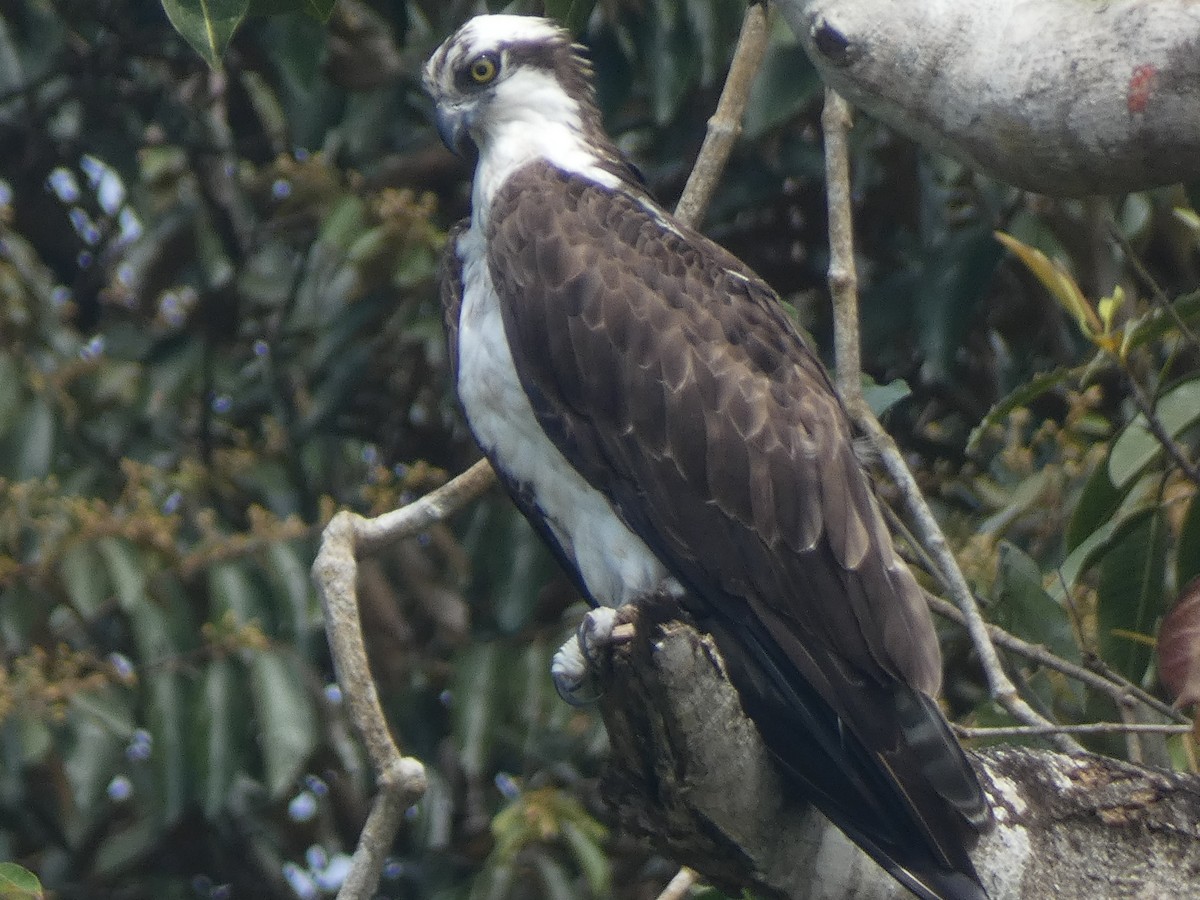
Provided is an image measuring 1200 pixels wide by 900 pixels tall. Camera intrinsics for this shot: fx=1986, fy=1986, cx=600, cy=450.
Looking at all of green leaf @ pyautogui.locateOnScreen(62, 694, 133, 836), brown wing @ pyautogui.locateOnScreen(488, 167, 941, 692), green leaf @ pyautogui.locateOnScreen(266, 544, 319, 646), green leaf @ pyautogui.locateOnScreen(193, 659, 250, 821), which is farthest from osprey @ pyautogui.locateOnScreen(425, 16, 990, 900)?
green leaf @ pyautogui.locateOnScreen(62, 694, 133, 836)

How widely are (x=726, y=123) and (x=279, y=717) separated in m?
1.59

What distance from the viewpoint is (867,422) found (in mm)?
3465

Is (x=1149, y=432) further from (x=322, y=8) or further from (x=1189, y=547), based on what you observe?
(x=322, y=8)

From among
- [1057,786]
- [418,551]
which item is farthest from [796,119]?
[1057,786]

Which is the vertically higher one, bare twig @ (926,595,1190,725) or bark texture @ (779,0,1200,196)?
bark texture @ (779,0,1200,196)

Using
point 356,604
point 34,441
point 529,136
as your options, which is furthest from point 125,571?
point 529,136

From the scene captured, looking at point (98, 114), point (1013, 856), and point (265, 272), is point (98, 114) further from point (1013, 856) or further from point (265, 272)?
point (1013, 856)

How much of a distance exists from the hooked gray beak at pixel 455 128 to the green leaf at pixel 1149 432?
4.38 feet

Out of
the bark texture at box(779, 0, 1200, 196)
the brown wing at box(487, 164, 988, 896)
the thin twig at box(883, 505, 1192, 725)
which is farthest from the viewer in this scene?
the thin twig at box(883, 505, 1192, 725)

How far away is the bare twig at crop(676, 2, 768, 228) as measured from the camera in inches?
139

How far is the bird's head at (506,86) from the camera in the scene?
3.71 m

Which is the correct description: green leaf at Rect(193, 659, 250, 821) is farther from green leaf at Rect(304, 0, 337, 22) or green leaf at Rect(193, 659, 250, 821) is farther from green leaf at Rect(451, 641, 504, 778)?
green leaf at Rect(304, 0, 337, 22)

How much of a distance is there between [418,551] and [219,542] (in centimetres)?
71

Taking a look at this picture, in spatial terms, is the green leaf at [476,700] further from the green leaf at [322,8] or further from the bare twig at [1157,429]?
the green leaf at [322,8]
